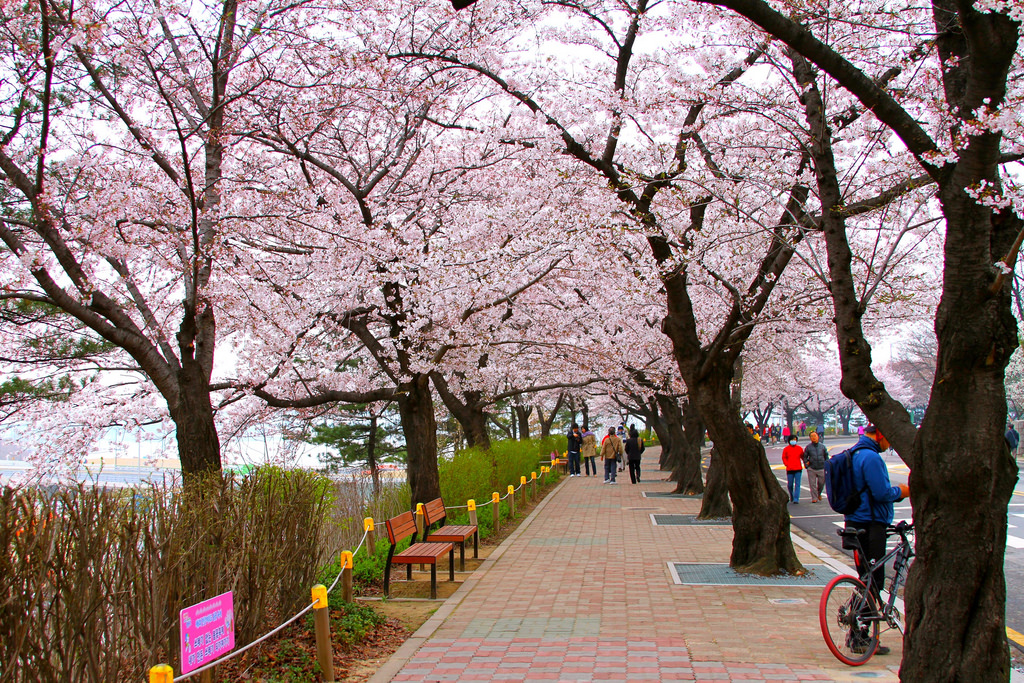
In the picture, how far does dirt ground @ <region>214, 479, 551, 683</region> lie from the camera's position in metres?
5.24

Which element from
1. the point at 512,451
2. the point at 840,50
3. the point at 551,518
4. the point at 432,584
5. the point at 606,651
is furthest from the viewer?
the point at 512,451

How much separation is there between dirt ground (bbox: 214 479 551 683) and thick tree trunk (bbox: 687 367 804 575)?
362 cm

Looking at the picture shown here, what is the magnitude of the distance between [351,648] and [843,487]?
4080 millimetres

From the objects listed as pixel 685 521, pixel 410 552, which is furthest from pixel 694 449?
pixel 410 552

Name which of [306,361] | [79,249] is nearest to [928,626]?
[79,249]

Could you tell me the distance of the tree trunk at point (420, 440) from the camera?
13242mm

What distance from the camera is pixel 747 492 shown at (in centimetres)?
978

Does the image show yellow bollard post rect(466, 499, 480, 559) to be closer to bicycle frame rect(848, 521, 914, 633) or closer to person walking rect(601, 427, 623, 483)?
bicycle frame rect(848, 521, 914, 633)

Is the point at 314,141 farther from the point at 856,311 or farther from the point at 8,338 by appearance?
the point at 856,311

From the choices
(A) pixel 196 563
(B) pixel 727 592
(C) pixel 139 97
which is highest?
(C) pixel 139 97

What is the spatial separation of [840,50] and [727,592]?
5685 millimetres

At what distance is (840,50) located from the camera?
7.65 m

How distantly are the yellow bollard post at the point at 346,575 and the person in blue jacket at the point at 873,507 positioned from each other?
420cm

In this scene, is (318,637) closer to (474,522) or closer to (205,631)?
(205,631)
